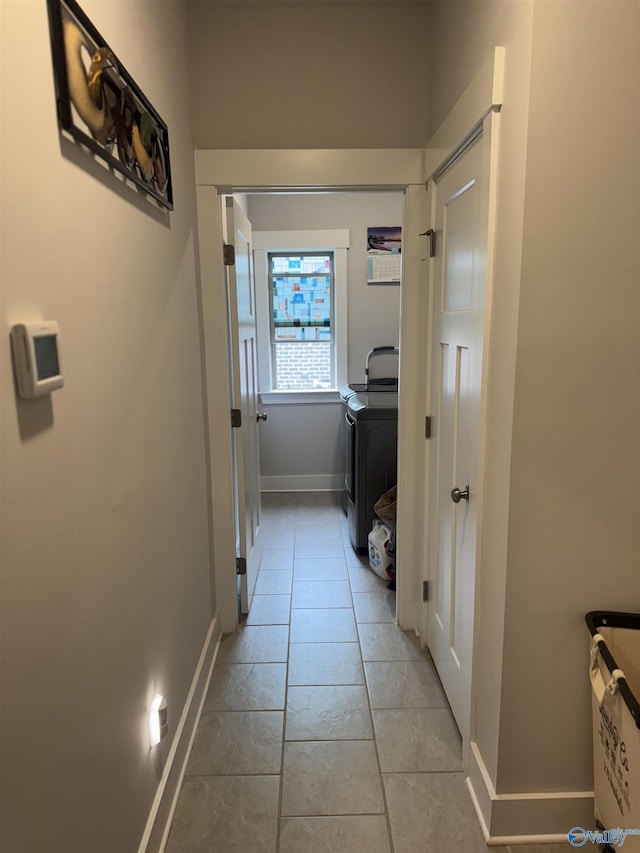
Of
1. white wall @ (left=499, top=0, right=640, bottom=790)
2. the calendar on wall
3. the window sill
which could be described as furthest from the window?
white wall @ (left=499, top=0, right=640, bottom=790)

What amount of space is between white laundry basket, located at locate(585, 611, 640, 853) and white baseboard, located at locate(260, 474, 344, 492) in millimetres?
3270

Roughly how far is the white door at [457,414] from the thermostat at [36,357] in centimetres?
110

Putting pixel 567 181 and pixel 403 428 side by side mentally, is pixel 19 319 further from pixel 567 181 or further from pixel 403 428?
pixel 403 428

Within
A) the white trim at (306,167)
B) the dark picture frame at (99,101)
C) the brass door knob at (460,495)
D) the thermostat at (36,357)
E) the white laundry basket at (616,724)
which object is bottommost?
the white laundry basket at (616,724)

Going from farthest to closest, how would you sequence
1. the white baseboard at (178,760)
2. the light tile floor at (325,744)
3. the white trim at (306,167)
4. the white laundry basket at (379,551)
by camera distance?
1. the white laundry basket at (379,551)
2. the white trim at (306,167)
3. the light tile floor at (325,744)
4. the white baseboard at (178,760)

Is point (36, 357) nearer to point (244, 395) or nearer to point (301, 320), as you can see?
point (244, 395)

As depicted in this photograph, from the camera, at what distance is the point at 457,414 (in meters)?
1.86

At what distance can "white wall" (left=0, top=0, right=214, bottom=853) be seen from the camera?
810 mm

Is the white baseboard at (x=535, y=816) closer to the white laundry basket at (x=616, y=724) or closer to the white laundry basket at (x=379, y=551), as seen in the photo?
the white laundry basket at (x=616, y=724)

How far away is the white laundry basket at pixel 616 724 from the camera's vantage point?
1.21m

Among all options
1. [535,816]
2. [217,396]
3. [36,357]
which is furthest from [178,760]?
[36,357]

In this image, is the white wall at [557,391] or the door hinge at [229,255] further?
the door hinge at [229,255]

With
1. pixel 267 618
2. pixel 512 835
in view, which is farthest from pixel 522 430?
pixel 267 618

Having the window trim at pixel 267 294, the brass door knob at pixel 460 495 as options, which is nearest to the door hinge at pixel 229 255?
the brass door knob at pixel 460 495
